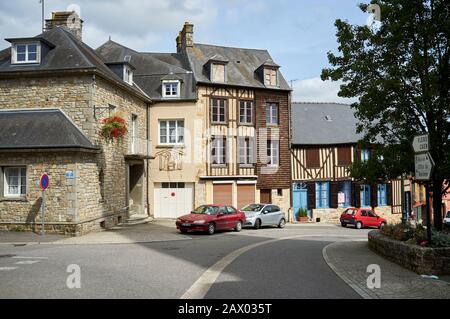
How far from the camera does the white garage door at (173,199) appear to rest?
26031 millimetres

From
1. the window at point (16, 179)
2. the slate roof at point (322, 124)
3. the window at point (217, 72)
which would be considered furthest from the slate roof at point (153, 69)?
the window at point (16, 179)

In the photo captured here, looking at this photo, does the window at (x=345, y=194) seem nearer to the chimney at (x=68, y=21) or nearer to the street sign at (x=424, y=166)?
the chimney at (x=68, y=21)

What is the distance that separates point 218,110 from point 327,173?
9.08m

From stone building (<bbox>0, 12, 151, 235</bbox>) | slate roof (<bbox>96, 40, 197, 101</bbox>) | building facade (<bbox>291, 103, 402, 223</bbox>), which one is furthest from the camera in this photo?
building facade (<bbox>291, 103, 402, 223</bbox>)

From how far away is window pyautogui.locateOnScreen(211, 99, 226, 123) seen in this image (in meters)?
26.8

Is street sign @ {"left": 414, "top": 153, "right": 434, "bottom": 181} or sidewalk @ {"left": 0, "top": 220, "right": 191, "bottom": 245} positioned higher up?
street sign @ {"left": 414, "top": 153, "right": 434, "bottom": 181}

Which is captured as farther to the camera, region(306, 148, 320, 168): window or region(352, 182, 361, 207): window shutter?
region(352, 182, 361, 207): window shutter

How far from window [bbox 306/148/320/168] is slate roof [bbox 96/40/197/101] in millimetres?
9009

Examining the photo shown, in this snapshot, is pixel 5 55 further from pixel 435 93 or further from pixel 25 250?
pixel 435 93

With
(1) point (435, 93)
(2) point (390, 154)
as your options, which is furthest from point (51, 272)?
(1) point (435, 93)

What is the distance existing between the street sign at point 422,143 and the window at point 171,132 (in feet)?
58.9

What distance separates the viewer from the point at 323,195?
30.4 meters

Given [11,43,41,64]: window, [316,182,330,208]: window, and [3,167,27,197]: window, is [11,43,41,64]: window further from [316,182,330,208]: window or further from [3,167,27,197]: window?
[316,182,330,208]: window

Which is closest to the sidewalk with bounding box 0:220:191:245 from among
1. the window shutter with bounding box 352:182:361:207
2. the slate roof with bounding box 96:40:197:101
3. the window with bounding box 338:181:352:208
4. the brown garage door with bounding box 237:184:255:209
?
the brown garage door with bounding box 237:184:255:209
